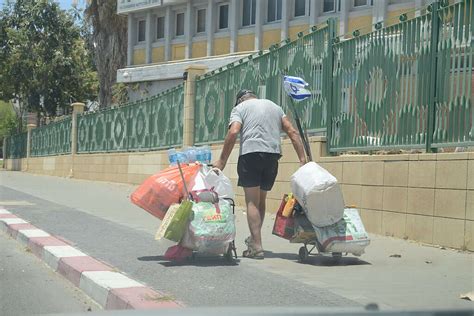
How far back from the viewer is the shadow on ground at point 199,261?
24.5ft

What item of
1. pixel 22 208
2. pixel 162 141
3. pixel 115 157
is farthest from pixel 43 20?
pixel 22 208

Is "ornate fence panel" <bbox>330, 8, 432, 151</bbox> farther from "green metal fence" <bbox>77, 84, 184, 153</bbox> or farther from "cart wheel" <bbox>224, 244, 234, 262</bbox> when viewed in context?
"green metal fence" <bbox>77, 84, 184, 153</bbox>

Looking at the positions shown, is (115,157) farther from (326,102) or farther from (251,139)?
(251,139)

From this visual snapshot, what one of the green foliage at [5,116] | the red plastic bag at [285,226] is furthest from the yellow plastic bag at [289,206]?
the green foliage at [5,116]

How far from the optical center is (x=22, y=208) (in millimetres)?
14391

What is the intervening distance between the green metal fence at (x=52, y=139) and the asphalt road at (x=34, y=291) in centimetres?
2178

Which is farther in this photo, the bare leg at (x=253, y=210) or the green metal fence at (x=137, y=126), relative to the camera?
the green metal fence at (x=137, y=126)

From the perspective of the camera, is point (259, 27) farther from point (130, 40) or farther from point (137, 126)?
point (130, 40)

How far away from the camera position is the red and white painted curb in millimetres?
5719

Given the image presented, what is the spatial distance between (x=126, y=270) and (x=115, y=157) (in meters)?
16.4

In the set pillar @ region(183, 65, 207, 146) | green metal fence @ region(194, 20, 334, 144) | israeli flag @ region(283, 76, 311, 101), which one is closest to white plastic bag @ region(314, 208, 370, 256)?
israeli flag @ region(283, 76, 311, 101)

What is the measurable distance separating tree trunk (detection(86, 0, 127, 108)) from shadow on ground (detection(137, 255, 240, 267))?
949 inches

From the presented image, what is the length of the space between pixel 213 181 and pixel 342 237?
157 centimetres

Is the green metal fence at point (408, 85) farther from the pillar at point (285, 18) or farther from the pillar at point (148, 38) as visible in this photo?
the pillar at point (148, 38)
